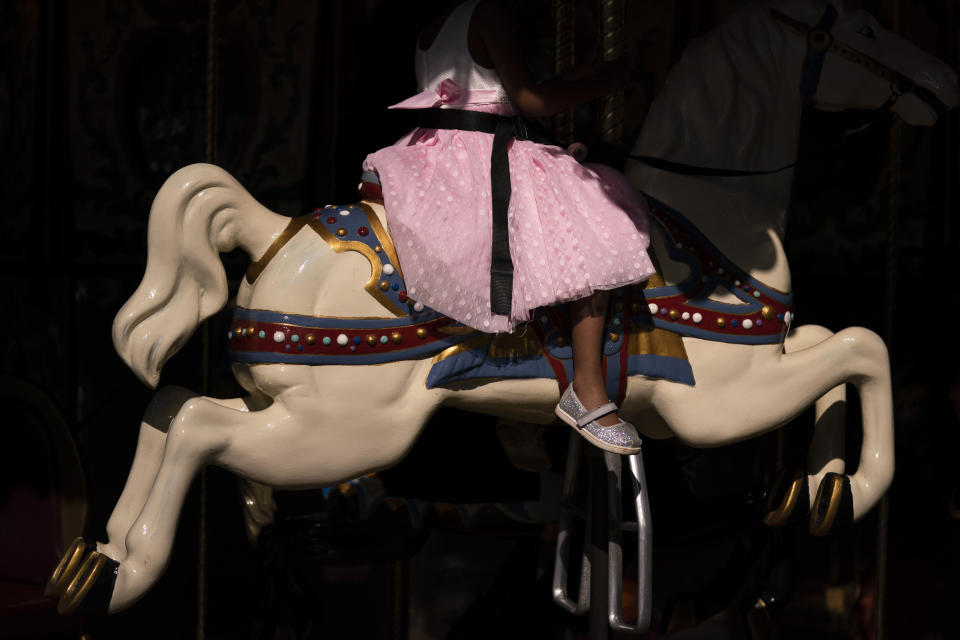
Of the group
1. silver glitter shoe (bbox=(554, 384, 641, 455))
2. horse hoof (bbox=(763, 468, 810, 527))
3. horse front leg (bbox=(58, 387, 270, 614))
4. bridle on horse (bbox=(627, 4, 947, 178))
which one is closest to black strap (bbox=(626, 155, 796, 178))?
bridle on horse (bbox=(627, 4, 947, 178))

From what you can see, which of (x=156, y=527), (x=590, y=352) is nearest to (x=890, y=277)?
(x=590, y=352)

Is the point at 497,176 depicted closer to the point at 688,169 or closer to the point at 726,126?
the point at 688,169

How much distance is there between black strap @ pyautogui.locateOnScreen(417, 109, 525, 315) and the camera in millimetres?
2580

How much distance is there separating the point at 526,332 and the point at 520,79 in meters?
0.58

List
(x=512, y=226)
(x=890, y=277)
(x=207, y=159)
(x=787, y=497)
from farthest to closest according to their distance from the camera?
(x=890, y=277) < (x=207, y=159) < (x=787, y=497) < (x=512, y=226)

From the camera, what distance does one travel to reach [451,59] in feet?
8.92

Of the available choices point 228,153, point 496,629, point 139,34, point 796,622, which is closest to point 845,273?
point 796,622

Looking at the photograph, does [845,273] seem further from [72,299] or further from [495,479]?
[72,299]

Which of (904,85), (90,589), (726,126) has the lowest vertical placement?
(90,589)

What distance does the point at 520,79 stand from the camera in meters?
2.65

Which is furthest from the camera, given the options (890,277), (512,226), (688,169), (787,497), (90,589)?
(890,277)

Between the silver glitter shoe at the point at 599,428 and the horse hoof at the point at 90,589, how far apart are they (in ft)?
3.51

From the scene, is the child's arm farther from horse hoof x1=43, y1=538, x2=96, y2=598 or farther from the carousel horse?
horse hoof x1=43, y1=538, x2=96, y2=598

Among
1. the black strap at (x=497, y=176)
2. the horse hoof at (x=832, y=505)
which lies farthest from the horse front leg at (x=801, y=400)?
the black strap at (x=497, y=176)
